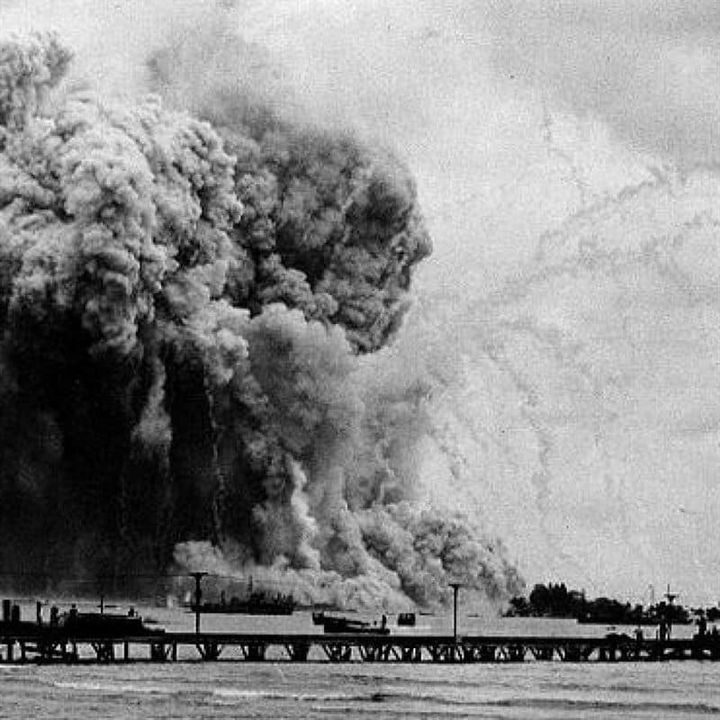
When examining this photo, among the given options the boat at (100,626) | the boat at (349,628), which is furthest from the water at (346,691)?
the boat at (349,628)

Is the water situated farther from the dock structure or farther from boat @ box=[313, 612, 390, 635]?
boat @ box=[313, 612, 390, 635]

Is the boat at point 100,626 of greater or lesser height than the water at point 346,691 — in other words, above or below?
above

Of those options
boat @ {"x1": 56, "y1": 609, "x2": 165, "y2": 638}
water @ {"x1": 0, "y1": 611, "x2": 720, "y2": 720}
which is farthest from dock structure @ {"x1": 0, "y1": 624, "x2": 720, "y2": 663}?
water @ {"x1": 0, "y1": 611, "x2": 720, "y2": 720}

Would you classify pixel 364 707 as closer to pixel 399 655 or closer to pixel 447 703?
pixel 447 703

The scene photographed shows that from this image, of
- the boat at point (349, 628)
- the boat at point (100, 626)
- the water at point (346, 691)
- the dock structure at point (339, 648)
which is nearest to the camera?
the water at point (346, 691)

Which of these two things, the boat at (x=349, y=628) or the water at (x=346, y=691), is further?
the boat at (x=349, y=628)

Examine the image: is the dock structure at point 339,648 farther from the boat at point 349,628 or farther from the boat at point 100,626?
the boat at point 349,628
